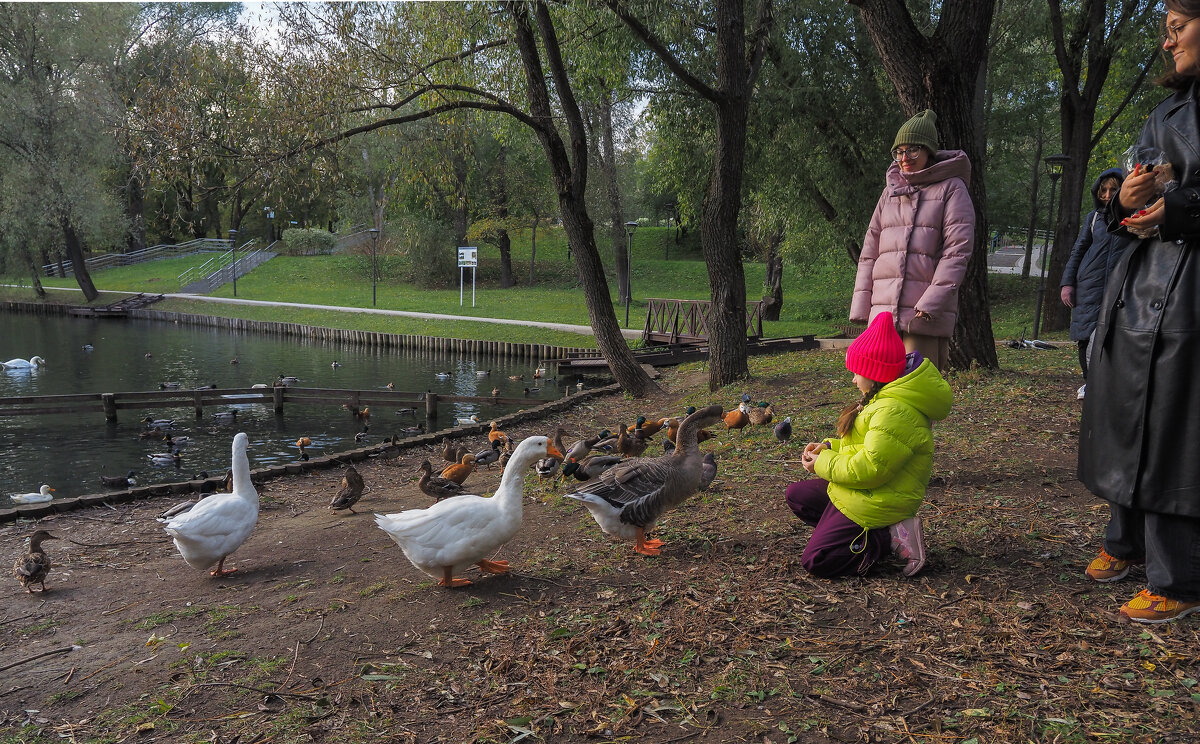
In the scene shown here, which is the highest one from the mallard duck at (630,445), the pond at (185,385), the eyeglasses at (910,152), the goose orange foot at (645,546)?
the eyeglasses at (910,152)

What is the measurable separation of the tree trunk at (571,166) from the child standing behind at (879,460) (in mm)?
9201

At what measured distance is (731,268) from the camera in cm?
1270

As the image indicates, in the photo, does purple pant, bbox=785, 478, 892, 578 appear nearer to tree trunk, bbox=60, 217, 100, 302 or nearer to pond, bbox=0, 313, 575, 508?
pond, bbox=0, 313, 575, 508

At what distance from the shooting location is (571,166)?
14031 millimetres

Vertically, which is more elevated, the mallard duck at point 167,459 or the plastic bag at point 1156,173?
the plastic bag at point 1156,173

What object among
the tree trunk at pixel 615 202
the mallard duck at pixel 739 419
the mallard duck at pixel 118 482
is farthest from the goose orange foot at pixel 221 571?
the tree trunk at pixel 615 202

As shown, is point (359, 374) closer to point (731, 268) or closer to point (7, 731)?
point (731, 268)

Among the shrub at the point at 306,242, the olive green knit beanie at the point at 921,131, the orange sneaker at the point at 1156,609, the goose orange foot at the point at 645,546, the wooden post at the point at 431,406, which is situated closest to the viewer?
the orange sneaker at the point at 1156,609

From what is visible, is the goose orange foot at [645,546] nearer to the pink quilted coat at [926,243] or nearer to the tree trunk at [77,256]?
the pink quilted coat at [926,243]

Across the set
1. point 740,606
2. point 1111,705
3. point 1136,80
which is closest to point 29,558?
point 740,606

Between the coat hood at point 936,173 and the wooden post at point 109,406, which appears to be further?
the wooden post at point 109,406

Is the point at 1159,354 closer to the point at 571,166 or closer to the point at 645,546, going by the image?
the point at 645,546

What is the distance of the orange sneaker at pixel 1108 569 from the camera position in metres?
4.32

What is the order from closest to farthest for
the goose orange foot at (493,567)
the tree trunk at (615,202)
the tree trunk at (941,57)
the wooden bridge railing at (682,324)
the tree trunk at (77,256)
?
the goose orange foot at (493,567) → the tree trunk at (941,57) → the wooden bridge railing at (682,324) → the tree trunk at (615,202) → the tree trunk at (77,256)
